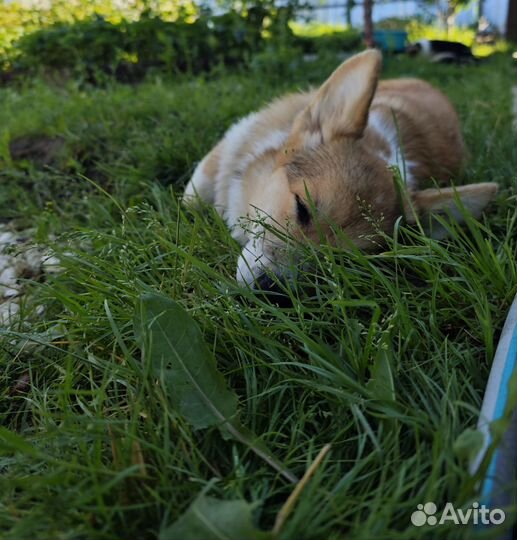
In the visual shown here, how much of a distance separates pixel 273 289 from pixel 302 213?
0.36 m

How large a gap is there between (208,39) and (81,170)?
3498mm

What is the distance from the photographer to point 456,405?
4.04ft

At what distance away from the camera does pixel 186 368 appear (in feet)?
4.29

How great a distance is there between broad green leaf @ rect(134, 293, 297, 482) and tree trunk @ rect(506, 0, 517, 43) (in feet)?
43.9

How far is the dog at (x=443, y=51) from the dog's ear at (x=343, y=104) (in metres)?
7.01

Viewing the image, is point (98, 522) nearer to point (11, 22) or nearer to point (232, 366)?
point (232, 366)

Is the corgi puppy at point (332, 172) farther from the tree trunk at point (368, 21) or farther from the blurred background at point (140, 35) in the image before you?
the tree trunk at point (368, 21)

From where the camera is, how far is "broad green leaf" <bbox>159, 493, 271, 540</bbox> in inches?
37.3

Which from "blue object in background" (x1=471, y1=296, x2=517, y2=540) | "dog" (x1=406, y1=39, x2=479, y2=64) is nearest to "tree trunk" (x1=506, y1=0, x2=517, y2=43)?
→ "dog" (x1=406, y1=39, x2=479, y2=64)

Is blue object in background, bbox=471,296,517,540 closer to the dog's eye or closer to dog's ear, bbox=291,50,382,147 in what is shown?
the dog's eye

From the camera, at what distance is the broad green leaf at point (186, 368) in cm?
123

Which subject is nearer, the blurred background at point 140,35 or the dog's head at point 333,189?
the dog's head at point 333,189

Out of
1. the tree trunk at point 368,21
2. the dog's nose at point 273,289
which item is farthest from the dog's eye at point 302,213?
the tree trunk at point 368,21

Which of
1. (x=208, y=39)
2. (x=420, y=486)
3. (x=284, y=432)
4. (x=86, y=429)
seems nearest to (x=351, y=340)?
(x=284, y=432)
